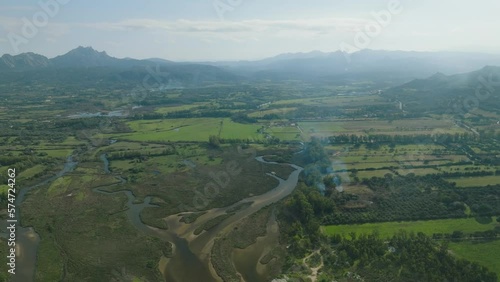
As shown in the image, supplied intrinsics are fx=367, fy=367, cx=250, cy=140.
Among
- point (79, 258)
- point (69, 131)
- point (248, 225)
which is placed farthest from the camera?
point (69, 131)

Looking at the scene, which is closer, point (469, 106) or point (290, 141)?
point (290, 141)

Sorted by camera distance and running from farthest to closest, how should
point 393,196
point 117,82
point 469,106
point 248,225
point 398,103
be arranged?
1. point 117,82
2. point 398,103
3. point 469,106
4. point 393,196
5. point 248,225

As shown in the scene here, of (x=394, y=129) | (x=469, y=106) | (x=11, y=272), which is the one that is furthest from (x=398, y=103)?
(x=11, y=272)

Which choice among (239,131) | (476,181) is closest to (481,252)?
(476,181)

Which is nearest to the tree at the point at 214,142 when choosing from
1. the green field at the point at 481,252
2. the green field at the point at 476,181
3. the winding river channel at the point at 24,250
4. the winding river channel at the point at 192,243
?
the winding river channel at the point at 192,243

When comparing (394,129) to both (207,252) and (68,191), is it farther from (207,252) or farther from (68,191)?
(68,191)

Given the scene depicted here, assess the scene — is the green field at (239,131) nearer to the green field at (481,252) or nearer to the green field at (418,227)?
the green field at (418,227)

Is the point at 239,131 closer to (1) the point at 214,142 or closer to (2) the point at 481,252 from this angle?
(1) the point at 214,142

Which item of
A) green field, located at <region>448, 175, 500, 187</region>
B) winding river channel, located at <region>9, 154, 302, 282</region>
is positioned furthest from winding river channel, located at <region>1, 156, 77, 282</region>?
green field, located at <region>448, 175, 500, 187</region>
